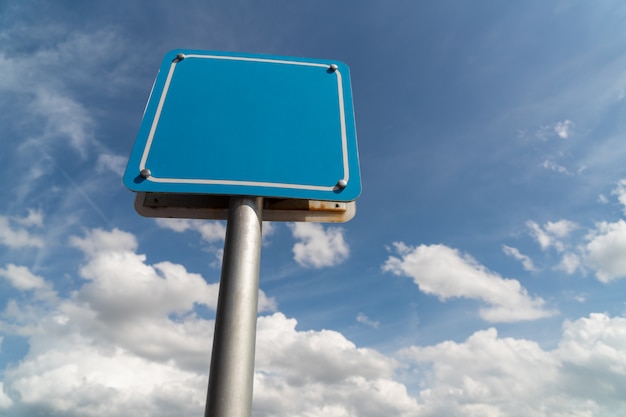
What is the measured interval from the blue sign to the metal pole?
166 millimetres

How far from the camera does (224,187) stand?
5.60 ft

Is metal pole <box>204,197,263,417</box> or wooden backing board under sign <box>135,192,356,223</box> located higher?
wooden backing board under sign <box>135,192,356,223</box>

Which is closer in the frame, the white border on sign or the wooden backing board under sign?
the white border on sign

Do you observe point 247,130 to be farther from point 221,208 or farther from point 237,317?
point 237,317

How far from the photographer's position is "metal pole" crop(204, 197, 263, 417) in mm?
1293

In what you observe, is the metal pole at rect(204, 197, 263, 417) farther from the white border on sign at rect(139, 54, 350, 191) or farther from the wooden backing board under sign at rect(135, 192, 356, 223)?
the wooden backing board under sign at rect(135, 192, 356, 223)

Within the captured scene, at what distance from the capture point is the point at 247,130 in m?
1.94

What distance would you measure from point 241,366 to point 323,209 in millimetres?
954

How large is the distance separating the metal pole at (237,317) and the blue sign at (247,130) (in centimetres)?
17

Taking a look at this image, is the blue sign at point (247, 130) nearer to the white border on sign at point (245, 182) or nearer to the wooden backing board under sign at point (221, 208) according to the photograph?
the white border on sign at point (245, 182)

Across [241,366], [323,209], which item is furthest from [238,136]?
[241,366]

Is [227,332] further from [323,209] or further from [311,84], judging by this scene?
[311,84]

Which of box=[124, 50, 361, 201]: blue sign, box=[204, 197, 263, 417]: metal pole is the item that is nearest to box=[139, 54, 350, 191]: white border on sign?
box=[124, 50, 361, 201]: blue sign

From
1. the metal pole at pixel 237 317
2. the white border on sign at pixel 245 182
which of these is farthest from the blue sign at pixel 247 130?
the metal pole at pixel 237 317
